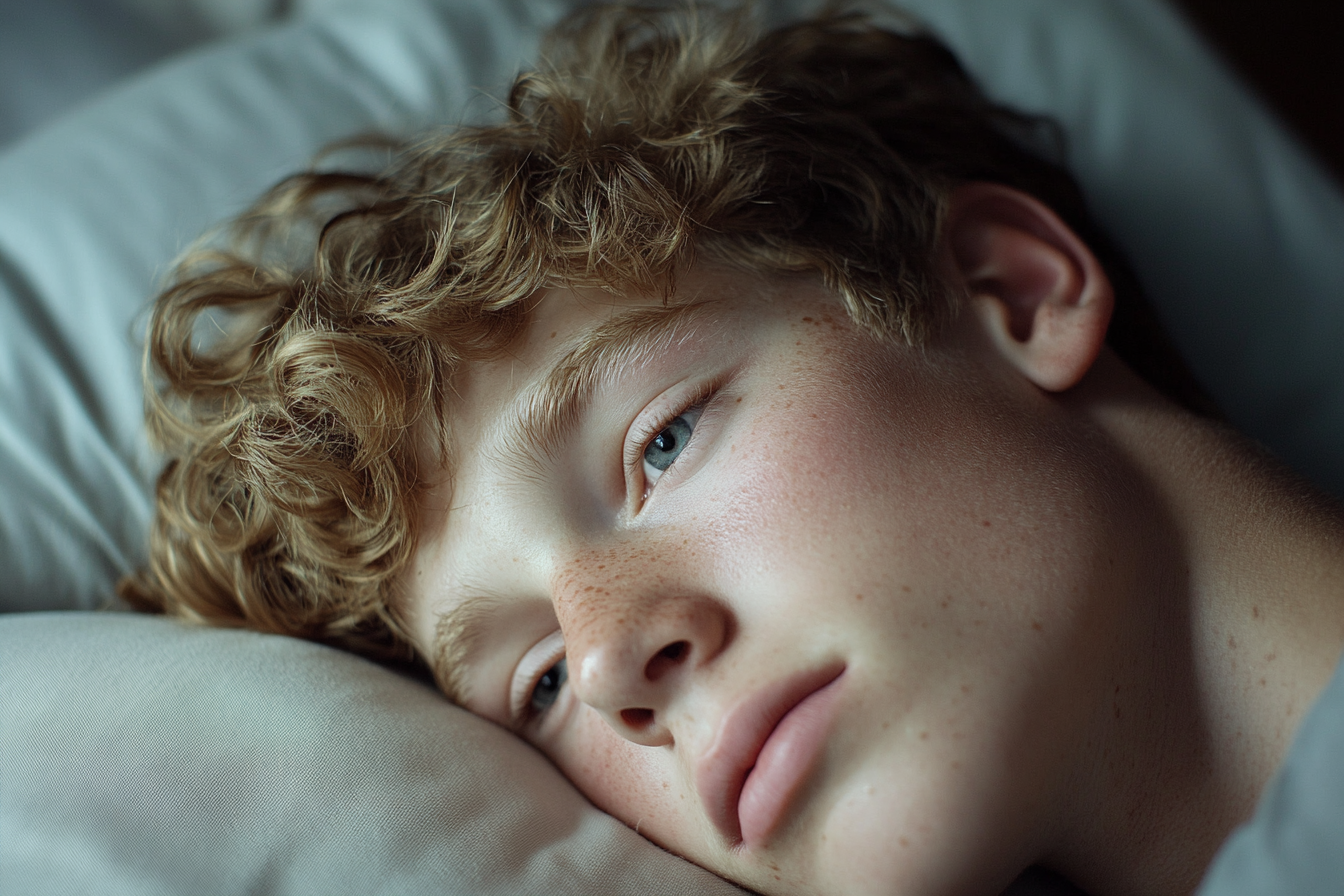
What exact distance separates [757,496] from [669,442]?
11cm

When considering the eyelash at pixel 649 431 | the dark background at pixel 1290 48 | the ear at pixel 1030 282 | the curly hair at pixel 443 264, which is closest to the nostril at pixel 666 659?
the eyelash at pixel 649 431

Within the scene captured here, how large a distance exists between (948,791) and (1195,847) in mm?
251

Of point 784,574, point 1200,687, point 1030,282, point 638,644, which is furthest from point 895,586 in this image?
point 1030,282

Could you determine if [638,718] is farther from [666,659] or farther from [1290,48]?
[1290,48]

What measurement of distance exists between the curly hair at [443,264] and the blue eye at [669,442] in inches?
4.1

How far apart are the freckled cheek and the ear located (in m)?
0.44

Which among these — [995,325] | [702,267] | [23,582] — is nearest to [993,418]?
[995,325]

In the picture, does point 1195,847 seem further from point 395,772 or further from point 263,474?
point 263,474

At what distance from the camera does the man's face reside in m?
0.60

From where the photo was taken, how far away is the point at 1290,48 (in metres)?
1.97

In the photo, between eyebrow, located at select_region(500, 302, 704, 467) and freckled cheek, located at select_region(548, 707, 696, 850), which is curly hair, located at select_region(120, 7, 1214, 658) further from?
freckled cheek, located at select_region(548, 707, 696, 850)

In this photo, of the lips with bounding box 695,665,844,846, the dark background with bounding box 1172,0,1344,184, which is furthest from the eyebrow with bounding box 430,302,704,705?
the dark background with bounding box 1172,0,1344,184

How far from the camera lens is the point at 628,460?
0.73 m

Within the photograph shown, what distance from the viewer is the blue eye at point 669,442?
74cm
